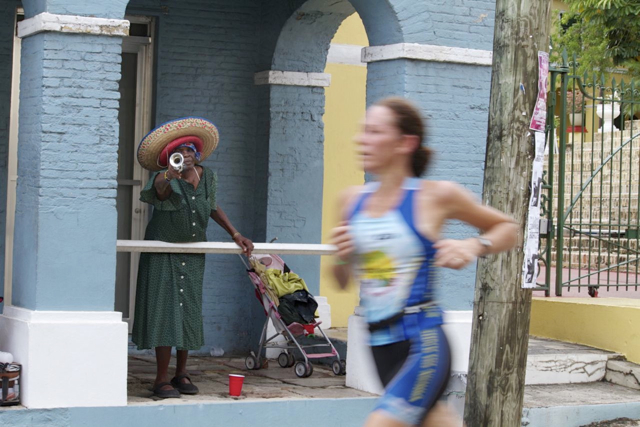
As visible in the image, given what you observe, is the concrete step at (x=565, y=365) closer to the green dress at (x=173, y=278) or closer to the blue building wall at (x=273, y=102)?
the blue building wall at (x=273, y=102)

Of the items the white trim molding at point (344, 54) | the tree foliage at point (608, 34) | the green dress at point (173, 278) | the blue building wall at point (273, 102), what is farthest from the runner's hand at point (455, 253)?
the tree foliage at point (608, 34)

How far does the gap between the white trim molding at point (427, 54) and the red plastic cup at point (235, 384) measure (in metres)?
2.68

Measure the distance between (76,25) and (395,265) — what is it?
3914mm

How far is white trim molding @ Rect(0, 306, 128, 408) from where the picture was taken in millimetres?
7211

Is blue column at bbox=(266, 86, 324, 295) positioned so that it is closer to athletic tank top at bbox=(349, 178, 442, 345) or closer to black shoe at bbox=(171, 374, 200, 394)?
black shoe at bbox=(171, 374, 200, 394)

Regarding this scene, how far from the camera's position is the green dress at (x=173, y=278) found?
793 centimetres

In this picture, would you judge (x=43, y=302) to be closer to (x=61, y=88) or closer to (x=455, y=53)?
(x=61, y=88)

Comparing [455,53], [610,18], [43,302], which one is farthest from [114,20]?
[610,18]

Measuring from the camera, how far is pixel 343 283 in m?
4.57

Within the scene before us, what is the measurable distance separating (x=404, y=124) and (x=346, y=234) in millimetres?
489

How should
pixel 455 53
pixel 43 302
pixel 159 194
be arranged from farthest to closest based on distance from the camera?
1. pixel 455 53
2. pixel 159 194
3. pixel 43 302

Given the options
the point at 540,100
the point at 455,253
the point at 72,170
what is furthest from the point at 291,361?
the point at 455,253

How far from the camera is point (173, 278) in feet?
26.3

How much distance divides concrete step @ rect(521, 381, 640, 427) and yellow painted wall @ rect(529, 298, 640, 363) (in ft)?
1.80
